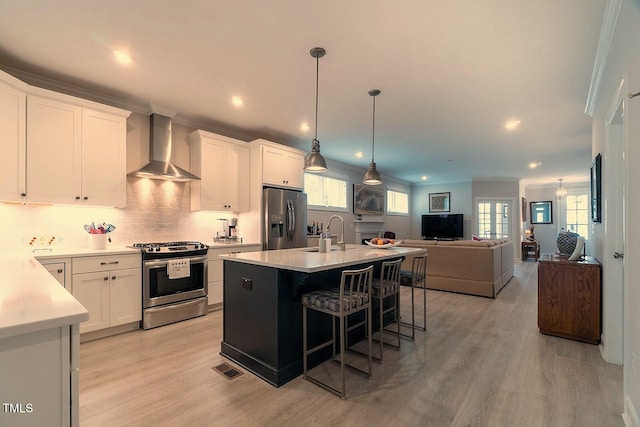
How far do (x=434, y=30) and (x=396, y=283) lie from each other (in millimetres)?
2180

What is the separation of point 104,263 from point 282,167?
2.70 metres

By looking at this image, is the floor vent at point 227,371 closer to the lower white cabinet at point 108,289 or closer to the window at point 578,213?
the lower white cabinet at point 108,289

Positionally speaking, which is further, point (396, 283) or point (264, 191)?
point (264, 191)

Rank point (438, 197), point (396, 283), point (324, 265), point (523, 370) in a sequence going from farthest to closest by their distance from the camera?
point (438, 197) < point (396, 283) < point (523, 370) < point (324, 265)

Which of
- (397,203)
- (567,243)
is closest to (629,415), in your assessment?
(567,243)

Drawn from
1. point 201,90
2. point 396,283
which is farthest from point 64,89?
point 396,283

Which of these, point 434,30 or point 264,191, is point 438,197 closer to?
point 264,191

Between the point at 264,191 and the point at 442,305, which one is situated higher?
the point at 264,191

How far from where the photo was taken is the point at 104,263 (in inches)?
123

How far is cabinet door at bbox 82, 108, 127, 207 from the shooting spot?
320cm

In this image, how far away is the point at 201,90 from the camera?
3336 millimetres


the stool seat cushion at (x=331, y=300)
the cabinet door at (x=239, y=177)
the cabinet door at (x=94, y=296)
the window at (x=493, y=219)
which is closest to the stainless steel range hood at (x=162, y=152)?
the cabinet door at (x=239, y=177)

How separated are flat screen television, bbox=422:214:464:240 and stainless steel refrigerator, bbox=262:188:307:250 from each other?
6119 mm

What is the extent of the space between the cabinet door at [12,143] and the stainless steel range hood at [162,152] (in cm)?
106
